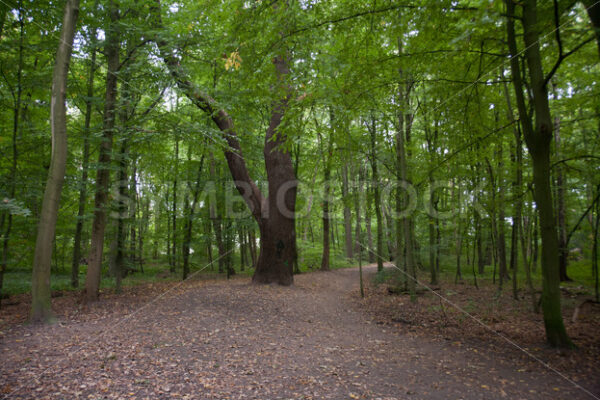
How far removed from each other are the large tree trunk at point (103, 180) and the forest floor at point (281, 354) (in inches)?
26.7

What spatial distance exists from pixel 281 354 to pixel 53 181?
5168 millimetres

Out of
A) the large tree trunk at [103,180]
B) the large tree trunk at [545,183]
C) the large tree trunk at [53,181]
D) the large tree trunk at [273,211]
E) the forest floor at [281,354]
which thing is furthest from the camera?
the large tree trunk at [273,211]

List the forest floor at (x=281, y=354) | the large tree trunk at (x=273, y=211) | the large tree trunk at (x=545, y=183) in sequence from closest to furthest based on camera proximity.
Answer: the forest floor at (x=281, y=354)
the large tree trunk at (x=545, y=183)
the large tree trunk at (x=273, y=211)

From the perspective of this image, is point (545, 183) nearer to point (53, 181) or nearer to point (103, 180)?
point (53, 181)

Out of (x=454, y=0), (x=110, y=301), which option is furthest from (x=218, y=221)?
(x=454, y=0)

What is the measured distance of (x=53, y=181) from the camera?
5.71 meters

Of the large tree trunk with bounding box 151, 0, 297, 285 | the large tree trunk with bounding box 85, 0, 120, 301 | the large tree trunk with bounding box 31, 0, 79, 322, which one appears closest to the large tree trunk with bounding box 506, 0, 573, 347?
the large tree trunk with bounding box 151, 0, 297, 285

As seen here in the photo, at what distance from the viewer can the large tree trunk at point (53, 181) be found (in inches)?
223

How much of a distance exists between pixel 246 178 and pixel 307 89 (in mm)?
5544

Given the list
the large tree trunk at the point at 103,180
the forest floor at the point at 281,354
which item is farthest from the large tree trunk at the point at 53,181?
the large tree trunk at the point at 103,180

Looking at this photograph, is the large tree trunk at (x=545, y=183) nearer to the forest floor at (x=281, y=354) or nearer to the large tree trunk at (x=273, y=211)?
the forest floor at (x=281, y=354)

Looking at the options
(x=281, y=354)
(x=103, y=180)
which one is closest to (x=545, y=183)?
(x=281, y=354)

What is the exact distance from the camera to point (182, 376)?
374 cm

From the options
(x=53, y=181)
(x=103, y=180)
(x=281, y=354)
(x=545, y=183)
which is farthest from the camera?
(x=103, y=180)
